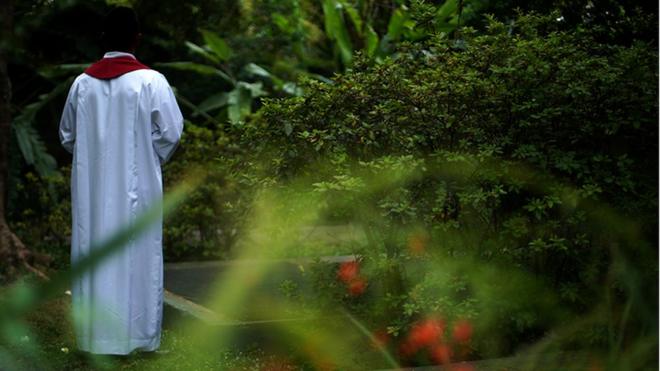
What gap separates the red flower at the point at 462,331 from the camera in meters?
4.23

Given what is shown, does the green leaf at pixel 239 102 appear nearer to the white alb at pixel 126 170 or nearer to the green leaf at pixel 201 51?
the green leaf at pixel 201 51

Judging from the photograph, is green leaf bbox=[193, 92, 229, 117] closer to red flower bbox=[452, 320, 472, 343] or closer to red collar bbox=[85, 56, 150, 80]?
red collar bbox=[85, 56, 150, 80]

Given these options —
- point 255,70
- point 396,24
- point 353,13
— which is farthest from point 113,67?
point 255,70

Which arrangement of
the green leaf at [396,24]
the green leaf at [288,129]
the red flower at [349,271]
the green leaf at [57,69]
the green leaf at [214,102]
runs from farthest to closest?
the green leaf at [214,102] < the green leaf at [57,69] < the green leaf at [396,24] < the red flower at [349,271] < the green leaf at [288,129]

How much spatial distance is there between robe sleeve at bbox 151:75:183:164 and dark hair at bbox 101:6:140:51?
24 cm

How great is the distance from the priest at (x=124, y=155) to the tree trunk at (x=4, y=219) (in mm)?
2641

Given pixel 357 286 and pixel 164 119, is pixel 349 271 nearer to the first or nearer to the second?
pixel 357 286

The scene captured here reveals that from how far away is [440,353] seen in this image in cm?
427

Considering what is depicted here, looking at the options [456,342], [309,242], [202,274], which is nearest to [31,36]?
[309,242]

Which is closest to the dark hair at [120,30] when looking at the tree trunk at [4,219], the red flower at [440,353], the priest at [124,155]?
the priest at [124,155]

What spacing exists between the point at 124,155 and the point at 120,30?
627 mm

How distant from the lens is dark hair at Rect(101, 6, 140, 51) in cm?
508

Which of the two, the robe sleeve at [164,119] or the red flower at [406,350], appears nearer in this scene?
the red flower at [406,350]

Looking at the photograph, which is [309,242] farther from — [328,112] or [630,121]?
[630,121]
